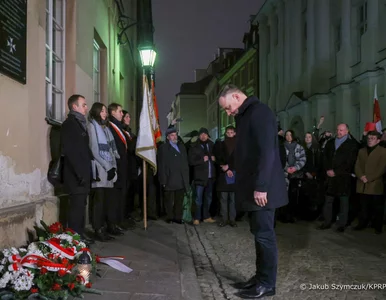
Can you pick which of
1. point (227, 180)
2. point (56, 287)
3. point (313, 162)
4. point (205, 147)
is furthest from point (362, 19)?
point (56, 287)

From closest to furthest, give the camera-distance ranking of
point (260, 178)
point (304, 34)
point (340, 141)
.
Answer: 1. point (260, 178)
2. point (340, 141)
3. point (304, 34)

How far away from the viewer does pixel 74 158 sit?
5.85 m

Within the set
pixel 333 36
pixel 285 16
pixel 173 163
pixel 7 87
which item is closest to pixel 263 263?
pixel 7 87

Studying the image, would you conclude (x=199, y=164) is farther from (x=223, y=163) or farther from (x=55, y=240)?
(x=55, y=240)

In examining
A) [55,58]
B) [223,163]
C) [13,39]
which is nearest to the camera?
[13,39]

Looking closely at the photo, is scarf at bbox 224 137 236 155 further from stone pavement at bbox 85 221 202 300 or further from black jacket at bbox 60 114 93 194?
black jacket at bbox 60 114 93 194

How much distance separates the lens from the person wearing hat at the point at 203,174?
9.52 meters

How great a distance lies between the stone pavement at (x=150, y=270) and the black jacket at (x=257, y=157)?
3.64 ft

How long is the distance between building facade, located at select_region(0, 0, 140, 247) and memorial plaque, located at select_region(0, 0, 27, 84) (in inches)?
4.9

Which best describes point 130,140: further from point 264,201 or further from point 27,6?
point 264,201

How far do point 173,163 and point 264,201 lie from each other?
5.16 metres

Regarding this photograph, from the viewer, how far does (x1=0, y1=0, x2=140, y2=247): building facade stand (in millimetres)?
4996

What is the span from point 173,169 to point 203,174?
0.65 meters

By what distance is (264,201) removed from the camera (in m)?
4.28
